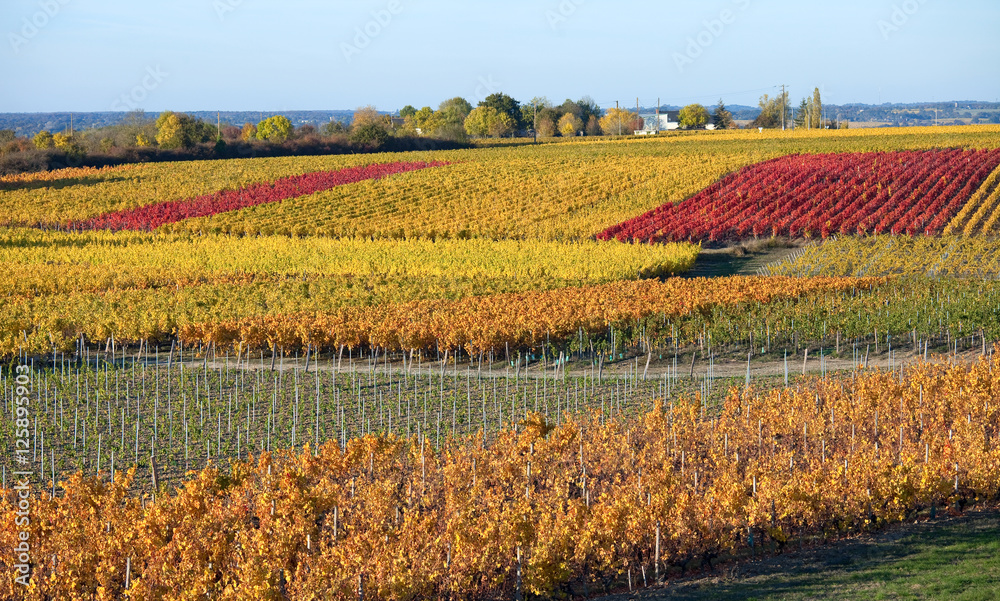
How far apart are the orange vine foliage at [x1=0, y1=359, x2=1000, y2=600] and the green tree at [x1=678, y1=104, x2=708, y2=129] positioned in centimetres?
15806

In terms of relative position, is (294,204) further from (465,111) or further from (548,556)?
(465,111)

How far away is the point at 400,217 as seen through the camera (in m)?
48.2

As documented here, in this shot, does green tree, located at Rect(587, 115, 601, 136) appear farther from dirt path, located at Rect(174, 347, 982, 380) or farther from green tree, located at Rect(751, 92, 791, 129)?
dirt path, located at Rect(174, 347, 982, 380)

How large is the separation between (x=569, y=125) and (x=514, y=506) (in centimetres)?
13143

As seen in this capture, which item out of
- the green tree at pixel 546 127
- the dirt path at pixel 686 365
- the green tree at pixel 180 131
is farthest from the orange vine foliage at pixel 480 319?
the green tree at pixel 546 127

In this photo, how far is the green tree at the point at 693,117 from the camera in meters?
166

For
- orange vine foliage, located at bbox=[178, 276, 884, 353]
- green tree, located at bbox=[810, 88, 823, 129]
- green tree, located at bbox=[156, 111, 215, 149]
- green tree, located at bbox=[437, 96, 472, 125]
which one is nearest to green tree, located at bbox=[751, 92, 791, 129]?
green tree, located at bbox=[810, 88, 823, 129]

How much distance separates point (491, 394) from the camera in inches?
671

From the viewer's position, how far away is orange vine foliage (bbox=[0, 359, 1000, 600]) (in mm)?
8586

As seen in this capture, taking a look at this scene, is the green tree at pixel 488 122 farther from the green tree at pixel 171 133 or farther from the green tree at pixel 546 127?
the green tree at pixel 171 133

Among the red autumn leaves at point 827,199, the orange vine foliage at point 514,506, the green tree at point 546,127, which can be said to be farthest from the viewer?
the green tree at point 546,127

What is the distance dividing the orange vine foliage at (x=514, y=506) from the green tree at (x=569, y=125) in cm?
12755

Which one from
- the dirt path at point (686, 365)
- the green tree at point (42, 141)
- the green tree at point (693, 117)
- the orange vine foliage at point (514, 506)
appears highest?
the green tree at point (693, 117)

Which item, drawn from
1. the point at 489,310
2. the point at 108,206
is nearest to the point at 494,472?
the point at 489,310
